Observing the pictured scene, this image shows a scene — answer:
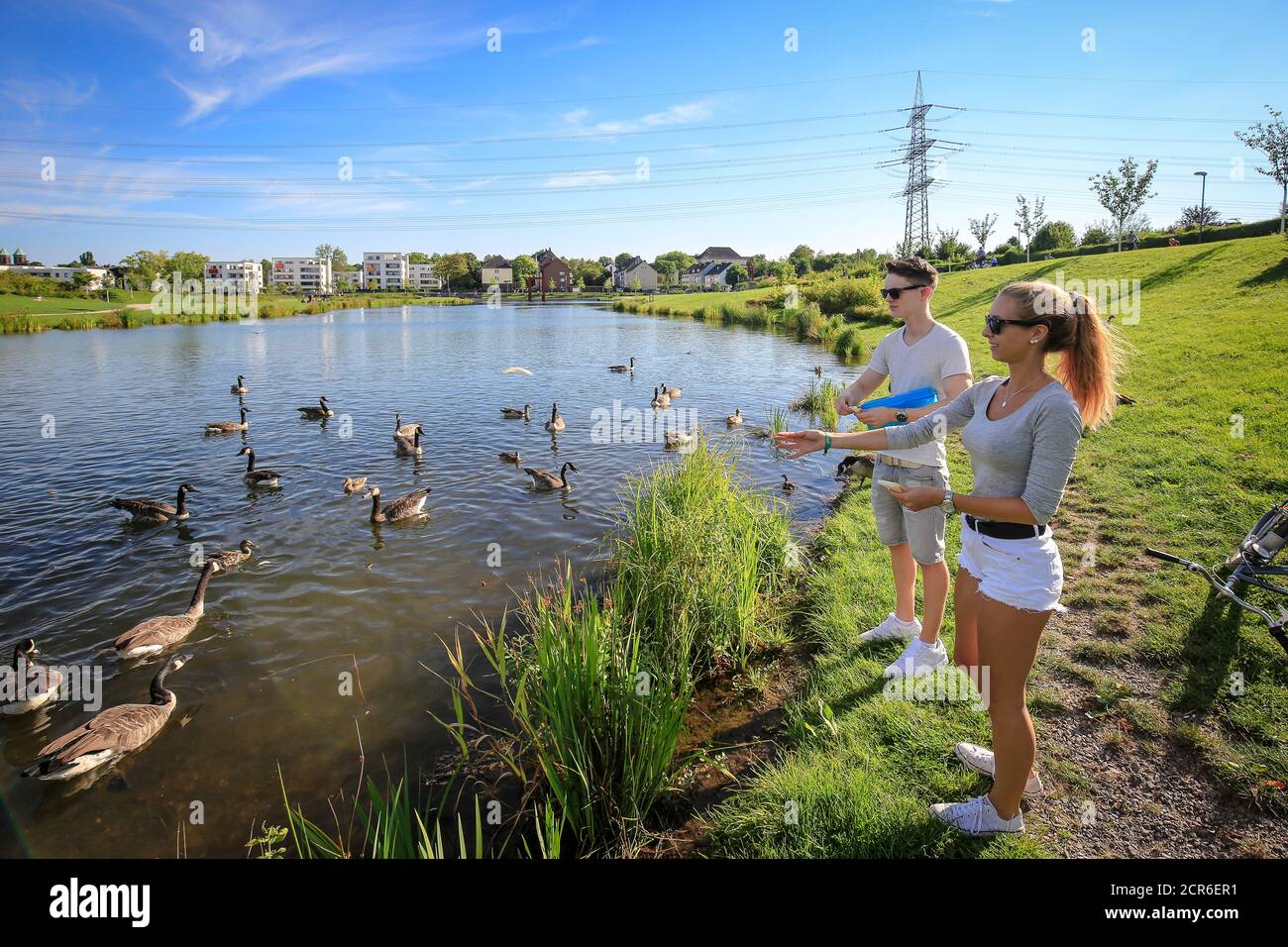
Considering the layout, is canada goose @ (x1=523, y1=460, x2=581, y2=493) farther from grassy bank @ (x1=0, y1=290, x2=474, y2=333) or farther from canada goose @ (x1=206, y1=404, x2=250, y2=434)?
grassy bank @ (x1=0, y1=290, x2=474, y2=333)

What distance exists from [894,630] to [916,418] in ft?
7.20

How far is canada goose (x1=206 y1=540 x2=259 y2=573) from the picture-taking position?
836 centimetres

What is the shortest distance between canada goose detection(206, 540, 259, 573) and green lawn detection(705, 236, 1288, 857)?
26.1 ft

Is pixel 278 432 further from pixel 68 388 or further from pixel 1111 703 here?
pixel 1111 703

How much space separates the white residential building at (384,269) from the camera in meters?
174

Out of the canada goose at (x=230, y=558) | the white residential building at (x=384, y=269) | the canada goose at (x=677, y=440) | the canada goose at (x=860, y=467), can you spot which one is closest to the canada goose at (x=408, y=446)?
the canada goose at (x=230, y=558)

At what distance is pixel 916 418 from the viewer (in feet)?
14.2

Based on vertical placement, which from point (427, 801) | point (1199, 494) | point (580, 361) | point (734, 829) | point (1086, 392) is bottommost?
point (427, 801)

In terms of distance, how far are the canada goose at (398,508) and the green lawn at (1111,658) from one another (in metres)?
7.00

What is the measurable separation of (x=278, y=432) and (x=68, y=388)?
38.3 feet

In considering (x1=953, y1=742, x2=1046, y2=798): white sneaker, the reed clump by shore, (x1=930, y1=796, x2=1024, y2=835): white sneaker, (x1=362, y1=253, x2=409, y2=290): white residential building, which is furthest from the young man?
(x1=362, y1=253, x2=409, y2=290): white residential building

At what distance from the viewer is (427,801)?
177 inches

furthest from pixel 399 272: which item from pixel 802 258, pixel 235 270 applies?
pixel 802 258
